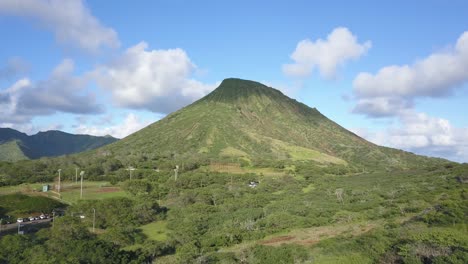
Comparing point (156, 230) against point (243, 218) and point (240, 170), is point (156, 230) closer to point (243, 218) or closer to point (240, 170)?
point (243, 218)

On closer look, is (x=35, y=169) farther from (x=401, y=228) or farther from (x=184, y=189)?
(x=401, y=228)

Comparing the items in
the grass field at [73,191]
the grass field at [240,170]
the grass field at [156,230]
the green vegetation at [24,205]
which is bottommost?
the grass field at [156,230]

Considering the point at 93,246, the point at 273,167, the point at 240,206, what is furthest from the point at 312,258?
the point at 273,167

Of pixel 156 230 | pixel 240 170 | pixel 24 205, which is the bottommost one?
pixel 156 230

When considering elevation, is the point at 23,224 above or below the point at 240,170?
below

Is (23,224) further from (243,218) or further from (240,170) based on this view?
(240,170)

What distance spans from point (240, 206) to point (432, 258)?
157 ft

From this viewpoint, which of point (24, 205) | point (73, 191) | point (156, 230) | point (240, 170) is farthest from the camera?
point (240, 170)

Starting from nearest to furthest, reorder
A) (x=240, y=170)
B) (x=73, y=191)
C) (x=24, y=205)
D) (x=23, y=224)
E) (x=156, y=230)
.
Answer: (x=23, y=224) < (x=156, y=230) < (x=24, y=205) < (x=73, y=191) < (x=240, y=170)

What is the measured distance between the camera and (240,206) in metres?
79.3

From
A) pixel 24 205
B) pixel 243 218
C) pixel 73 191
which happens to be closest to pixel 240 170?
pixel 73 191

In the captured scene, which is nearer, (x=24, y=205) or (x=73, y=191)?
(x=24, y=205)

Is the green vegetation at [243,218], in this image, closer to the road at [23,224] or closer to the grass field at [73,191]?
the grass field at [73,191]

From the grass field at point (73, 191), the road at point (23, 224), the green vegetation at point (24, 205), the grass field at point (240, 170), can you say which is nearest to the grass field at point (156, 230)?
the road at point (23, 224)
